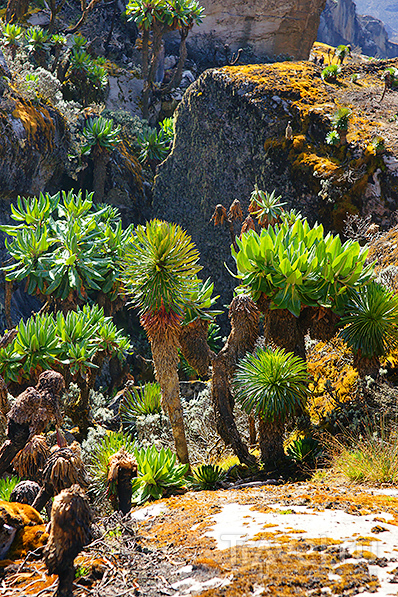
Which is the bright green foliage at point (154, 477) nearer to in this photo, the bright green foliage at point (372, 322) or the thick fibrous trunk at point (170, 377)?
the thick fibrous trunk at point (170, 377)

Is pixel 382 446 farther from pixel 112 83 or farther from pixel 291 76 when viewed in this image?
pixel 112 83

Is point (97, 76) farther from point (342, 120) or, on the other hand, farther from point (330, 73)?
point (342, 120)

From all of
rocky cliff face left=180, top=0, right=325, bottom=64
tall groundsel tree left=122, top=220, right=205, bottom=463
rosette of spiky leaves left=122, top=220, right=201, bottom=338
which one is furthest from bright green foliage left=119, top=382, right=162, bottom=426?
rocky cliff face left=180, top=0, right=325, bottom=64

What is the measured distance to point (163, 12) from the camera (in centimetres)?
2470

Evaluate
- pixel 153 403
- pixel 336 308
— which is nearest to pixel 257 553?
pixel 336 308

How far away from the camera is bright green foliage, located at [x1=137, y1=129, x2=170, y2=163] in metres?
23.2

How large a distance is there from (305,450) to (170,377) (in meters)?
2.21

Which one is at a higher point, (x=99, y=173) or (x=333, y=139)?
(x=333, y=139)

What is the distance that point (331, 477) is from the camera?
17.9 feet

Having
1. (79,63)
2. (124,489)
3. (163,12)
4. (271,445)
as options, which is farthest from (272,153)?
(124,489)

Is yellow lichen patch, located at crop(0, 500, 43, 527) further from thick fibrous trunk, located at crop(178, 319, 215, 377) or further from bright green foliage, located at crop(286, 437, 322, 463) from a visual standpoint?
thick fibrous trunk, located at crop(178, 319, 215, 377)

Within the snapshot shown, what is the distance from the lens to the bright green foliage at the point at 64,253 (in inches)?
465

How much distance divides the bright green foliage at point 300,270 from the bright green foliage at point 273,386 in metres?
0.73

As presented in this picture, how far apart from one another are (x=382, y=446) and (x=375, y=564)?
2.87 meters
